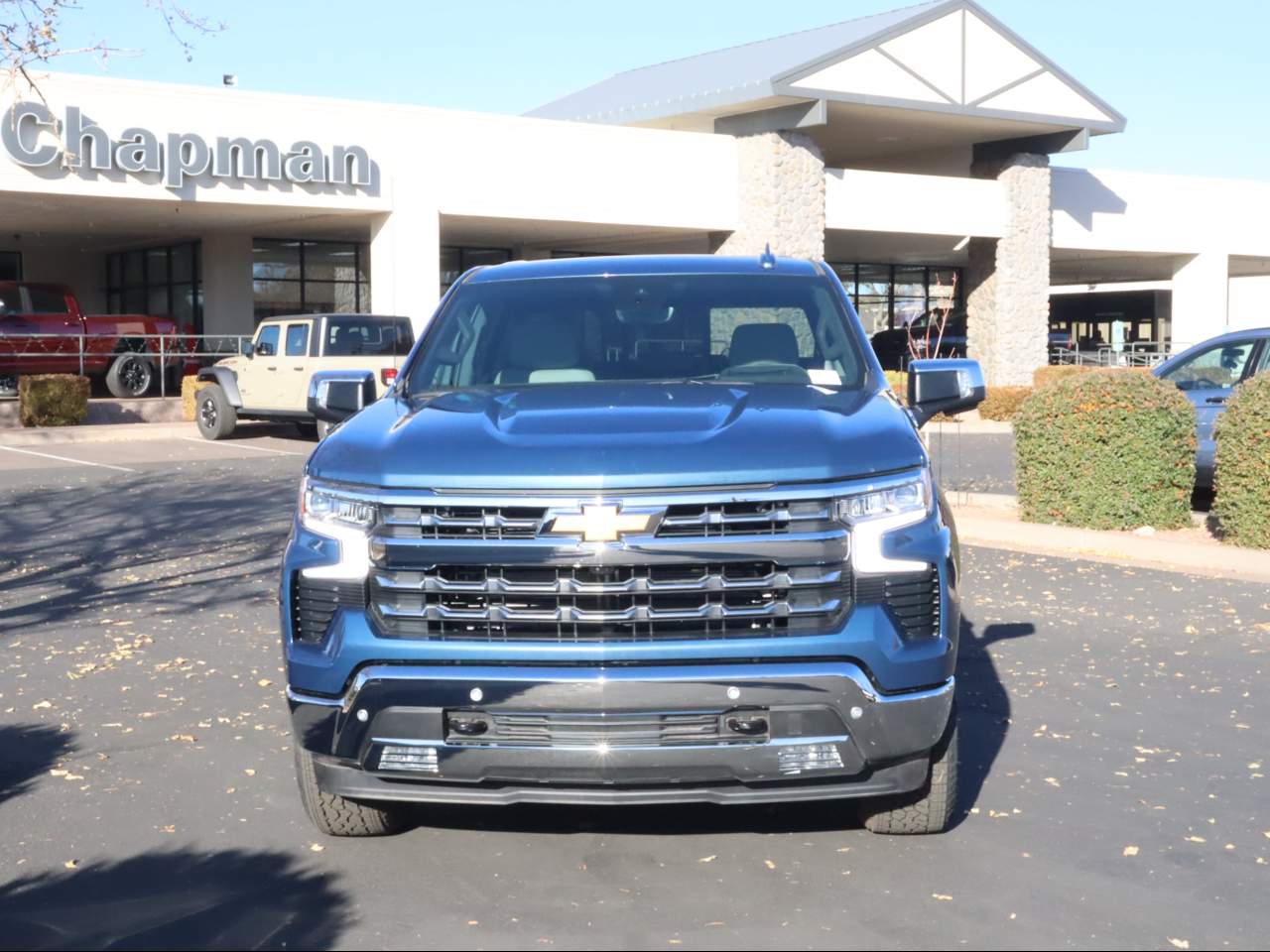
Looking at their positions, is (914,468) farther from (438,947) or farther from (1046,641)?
(1046,641)

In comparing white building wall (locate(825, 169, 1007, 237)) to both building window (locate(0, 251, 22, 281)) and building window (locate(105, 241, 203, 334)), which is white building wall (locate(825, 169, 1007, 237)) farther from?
building window (locate(0, 251, 22, 281))

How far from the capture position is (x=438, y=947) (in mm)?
4199

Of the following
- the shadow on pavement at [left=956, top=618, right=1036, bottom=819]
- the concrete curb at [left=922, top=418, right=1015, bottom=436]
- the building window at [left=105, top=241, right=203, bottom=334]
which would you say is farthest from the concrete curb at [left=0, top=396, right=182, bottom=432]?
the shadow on pavement at [left=956, top=618, right=1036, bottom=819]

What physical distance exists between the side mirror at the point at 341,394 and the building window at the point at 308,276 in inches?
1121

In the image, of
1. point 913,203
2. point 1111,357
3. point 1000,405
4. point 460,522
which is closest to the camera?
Answer: point 460,522

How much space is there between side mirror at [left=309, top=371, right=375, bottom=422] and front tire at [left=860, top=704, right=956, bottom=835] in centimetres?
246

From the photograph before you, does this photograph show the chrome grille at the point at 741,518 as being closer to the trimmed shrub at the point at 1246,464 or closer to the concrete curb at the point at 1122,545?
the concrete curb at the point at 1122,545

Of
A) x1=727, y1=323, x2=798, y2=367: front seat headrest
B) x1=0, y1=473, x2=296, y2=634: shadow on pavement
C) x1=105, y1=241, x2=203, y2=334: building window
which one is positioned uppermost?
x1=105, y1=241, x2=203, y2=334: building window

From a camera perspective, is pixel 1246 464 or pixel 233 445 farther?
pixel 233 445

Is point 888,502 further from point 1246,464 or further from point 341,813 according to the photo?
point 1246,464

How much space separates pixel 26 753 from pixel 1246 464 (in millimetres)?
8600

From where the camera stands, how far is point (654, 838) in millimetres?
5121

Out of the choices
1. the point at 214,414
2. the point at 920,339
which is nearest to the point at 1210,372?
the point at 214,414

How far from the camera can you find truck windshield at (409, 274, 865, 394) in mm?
5883
